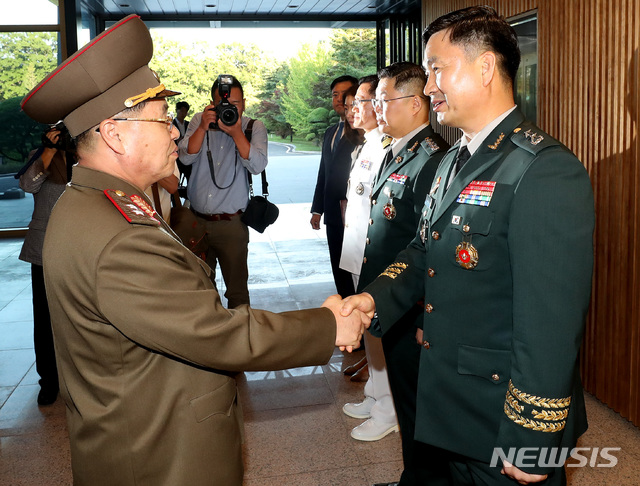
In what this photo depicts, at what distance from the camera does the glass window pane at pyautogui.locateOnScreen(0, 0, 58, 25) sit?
9102mm

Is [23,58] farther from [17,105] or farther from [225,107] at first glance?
[225,107]

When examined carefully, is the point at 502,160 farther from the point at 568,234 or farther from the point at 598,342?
the point at 598,342

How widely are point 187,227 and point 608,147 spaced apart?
7.62ft

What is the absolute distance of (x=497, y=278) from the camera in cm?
159

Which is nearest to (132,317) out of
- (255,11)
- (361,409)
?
(361,409)

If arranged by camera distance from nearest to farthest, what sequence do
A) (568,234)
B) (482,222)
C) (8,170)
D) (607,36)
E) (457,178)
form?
1. (568,234)
2. (482,222)
3. (457,178)
4. (607,36)
5. (8,170)

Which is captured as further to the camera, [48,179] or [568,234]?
[48,179]

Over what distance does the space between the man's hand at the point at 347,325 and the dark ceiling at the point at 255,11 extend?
729 centimetres

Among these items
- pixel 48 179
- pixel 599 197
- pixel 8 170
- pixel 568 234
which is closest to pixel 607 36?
pixel 599 197

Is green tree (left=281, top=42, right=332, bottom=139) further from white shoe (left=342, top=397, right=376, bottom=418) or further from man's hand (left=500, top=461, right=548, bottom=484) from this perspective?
man's hand (left=500, top=461, right=548, bottom=484)

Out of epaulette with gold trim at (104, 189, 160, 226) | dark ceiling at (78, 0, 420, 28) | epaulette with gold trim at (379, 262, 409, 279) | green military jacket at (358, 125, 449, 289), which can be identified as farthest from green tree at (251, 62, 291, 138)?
epaulette with gold trim at (104, 189, 160, 226)

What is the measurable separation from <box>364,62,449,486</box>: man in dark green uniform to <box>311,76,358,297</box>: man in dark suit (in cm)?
133

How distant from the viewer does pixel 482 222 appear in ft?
5.24

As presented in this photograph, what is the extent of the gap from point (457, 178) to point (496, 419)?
62 cm
